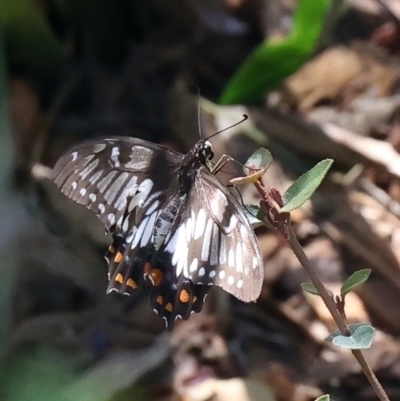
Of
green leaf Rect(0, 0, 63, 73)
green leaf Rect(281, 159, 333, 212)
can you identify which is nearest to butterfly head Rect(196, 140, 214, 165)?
green leaf Rect(281, 159, 333, 212)

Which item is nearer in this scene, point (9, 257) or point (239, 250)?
point (239, 250)

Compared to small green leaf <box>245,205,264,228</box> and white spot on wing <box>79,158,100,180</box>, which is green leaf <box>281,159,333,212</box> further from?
white spot on wing <box>79,158,100,180</box>

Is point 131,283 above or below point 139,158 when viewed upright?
below

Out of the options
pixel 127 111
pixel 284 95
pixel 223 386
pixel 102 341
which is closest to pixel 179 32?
pixel 127 111

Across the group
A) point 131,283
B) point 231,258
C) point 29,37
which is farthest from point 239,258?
point 29,37

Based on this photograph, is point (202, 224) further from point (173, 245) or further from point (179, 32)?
point (179, 32)

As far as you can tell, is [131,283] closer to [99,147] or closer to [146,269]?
[146,269]
